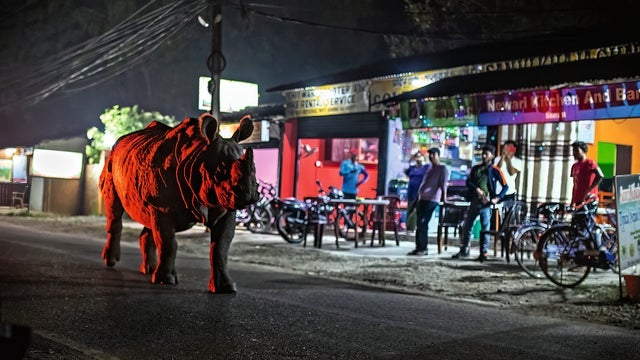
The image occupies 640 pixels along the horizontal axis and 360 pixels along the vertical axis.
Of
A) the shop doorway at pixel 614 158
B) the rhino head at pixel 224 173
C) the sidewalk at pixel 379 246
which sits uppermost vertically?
the shop doorway at pixel 614 158

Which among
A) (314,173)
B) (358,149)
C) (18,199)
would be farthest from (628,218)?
(18,199)

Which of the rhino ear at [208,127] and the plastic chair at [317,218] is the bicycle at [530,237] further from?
the rhino ear at [208,127]

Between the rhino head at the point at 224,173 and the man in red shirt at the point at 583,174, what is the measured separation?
6265 mm

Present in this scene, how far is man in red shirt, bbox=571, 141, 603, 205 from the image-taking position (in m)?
11.3

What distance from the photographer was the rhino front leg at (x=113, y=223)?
9703mm

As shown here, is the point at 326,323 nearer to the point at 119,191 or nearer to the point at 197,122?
the point at 197,122

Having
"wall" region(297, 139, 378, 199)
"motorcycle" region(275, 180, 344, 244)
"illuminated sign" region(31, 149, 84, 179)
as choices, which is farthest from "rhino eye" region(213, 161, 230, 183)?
"illuminated sign" region(31, 149, 84, 179)

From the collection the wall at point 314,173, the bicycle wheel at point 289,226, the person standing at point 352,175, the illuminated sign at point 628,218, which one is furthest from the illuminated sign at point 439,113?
the wall at point 314,173

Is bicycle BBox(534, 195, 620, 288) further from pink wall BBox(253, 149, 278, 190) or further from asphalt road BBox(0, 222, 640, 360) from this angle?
pink wall BBox(253, 149, 278, 190)

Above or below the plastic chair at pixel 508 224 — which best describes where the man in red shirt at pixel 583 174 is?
above

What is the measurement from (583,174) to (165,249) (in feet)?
23.0

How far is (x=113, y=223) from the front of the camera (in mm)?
9812

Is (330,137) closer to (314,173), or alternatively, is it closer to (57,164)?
(314,173)

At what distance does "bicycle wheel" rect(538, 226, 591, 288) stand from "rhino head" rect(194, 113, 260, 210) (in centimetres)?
511
